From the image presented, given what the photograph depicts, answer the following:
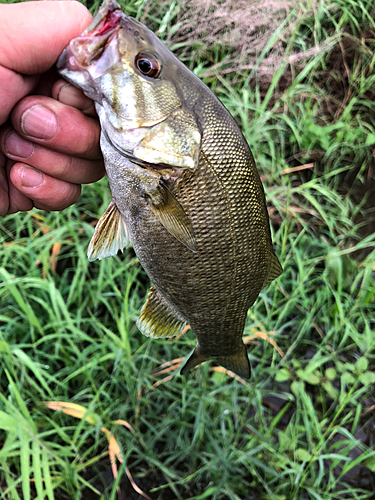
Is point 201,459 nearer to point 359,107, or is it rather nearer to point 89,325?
point 89,325

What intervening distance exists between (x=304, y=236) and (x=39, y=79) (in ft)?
6.61

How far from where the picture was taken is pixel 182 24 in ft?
9.66

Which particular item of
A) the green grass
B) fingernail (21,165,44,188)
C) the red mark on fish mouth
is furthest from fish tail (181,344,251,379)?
the red mark on fish mouth

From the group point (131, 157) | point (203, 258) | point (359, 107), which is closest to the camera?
point (131, 157)

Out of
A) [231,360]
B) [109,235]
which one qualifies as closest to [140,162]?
[109,235]

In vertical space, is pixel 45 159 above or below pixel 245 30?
below

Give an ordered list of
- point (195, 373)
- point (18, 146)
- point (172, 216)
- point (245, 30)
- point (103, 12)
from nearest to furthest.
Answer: point (103, 12) < point (172, 216) < point (18, 146) < point (195, 373) < point (245, 30)

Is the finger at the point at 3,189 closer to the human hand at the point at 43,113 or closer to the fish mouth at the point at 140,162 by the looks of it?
the human hand at the point at 43,113

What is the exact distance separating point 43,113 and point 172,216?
0.54 metres

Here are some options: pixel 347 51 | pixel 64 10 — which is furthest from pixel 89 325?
pixel 347 51

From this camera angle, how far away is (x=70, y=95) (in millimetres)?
1223

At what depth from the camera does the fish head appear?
1.04 m

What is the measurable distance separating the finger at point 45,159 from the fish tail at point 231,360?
2.66 ft

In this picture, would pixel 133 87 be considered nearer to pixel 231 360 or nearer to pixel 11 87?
pixel 11 87
